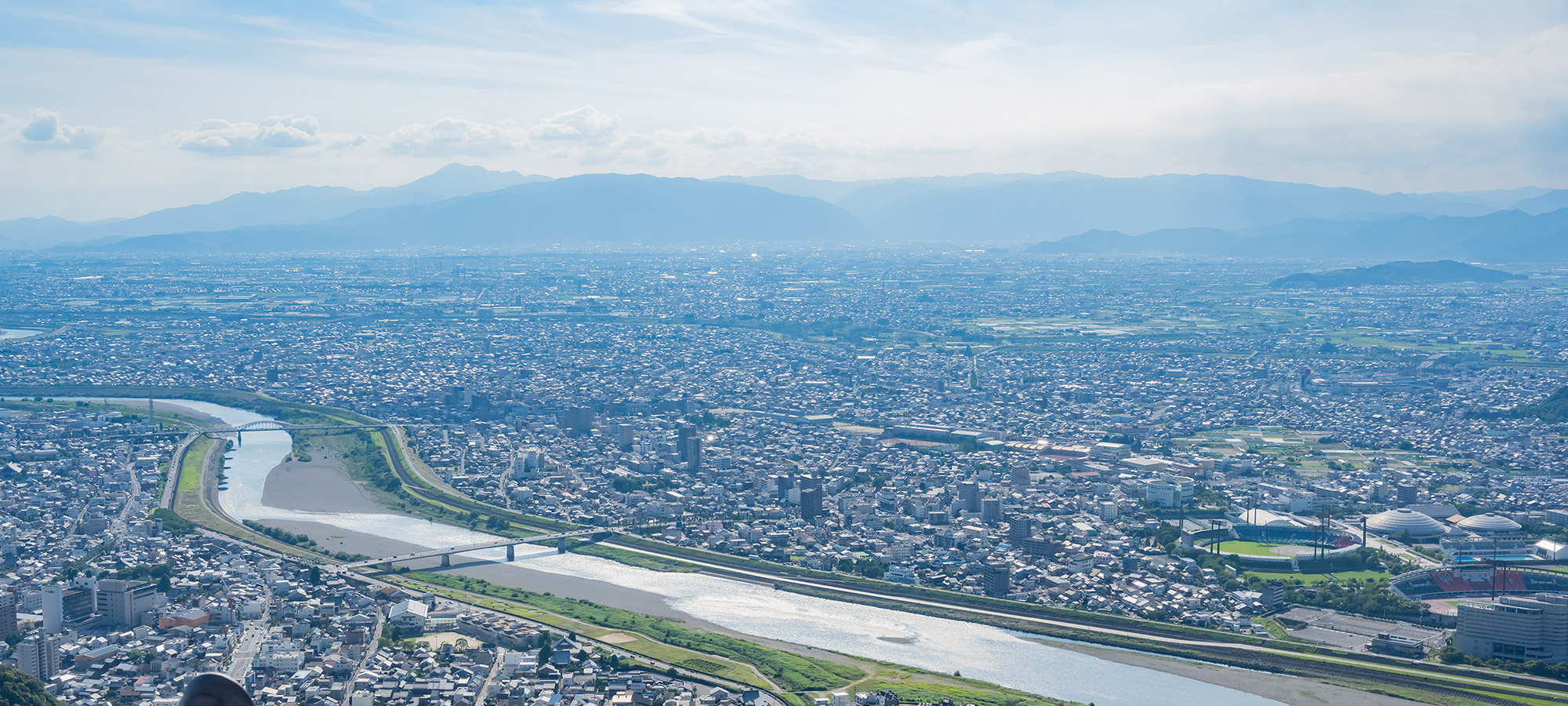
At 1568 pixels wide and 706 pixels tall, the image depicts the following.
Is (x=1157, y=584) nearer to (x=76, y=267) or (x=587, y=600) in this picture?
(x=587, y=600)

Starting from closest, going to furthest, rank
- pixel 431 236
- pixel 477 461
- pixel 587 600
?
pixel 587 600 < pixel 477 461 < pixel 431 236

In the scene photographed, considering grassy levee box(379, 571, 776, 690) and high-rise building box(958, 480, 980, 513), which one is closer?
grassy levee box(379, 571, 776, 690)

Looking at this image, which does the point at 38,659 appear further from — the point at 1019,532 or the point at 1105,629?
the point at 1019,532

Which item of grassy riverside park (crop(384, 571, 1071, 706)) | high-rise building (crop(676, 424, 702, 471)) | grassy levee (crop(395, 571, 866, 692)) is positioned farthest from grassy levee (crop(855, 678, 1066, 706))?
high-rise building (crop(676, 424, 702, 471))

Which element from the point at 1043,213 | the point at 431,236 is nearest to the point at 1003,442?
the point at 431,236

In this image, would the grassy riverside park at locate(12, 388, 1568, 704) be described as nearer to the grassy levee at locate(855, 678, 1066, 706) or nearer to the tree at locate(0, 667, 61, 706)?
the grassy levee at locate(855, 678, 1066, 706)

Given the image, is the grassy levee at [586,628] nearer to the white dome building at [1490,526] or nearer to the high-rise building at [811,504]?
the high-rise building at [811,504]

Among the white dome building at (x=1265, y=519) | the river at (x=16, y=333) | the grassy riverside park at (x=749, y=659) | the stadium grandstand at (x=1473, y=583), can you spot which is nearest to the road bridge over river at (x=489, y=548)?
the grassy riverside park at (x=749, y=659)
